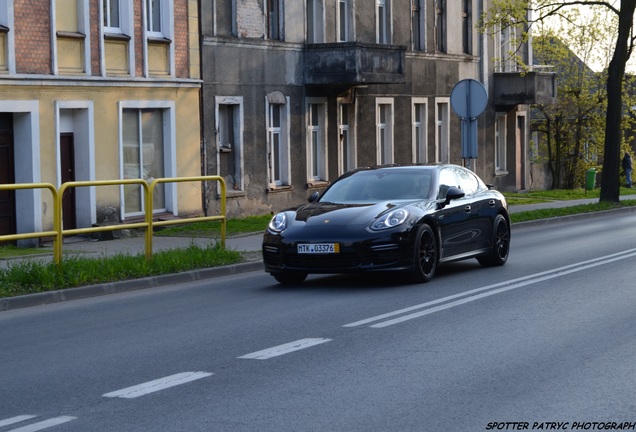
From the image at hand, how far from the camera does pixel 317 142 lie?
3491 centimetres

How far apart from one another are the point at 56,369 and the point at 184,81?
19217mm

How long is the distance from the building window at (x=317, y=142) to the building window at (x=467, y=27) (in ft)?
36.6

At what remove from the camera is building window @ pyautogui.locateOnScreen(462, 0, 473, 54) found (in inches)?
1741

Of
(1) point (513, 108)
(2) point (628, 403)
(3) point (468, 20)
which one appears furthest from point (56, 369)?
(1) point (513, 108)

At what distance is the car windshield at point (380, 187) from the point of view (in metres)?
Result: 16.1

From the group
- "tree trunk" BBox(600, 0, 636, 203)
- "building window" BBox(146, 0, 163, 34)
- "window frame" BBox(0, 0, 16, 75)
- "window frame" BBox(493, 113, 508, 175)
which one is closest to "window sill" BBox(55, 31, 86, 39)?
"window frame" BBox(0, 0, 16, 75)

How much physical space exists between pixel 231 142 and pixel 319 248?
16331 mm

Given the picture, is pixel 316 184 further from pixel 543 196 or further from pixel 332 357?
pixel 332 357

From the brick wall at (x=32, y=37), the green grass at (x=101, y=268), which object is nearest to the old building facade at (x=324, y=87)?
the brick wall at (x=32, y=37)

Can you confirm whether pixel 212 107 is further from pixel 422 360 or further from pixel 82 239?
pixel 422 360

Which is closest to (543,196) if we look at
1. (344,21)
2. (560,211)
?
(560,211)

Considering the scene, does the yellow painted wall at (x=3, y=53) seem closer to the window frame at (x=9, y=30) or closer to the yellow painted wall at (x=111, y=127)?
the window frame at (x=9, y=30)

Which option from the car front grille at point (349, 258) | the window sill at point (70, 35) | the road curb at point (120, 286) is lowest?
the road curb at point (120, 286)

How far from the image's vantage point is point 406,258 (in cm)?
1499
